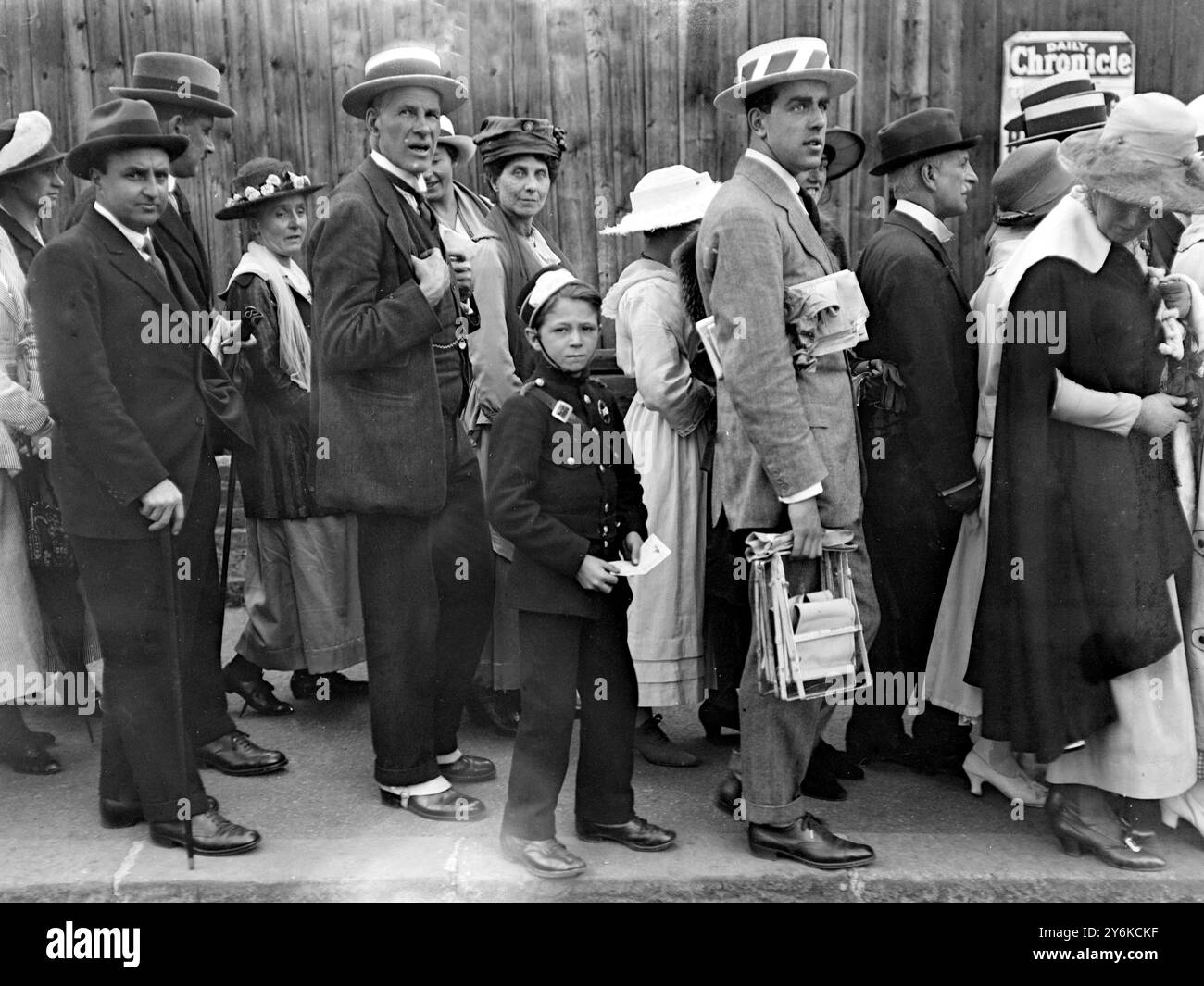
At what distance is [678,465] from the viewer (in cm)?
405

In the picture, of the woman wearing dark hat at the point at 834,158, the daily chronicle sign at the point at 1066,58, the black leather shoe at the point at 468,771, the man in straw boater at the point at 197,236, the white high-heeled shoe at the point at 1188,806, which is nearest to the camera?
the white high-heeled shoe at the point at 1188,806

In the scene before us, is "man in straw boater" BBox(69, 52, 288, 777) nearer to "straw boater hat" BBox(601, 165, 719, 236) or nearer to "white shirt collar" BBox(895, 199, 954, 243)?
"straw boater hat" BBox(601, 165, 719, 236)

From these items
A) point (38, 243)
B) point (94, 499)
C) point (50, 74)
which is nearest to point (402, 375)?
point (94, 499)

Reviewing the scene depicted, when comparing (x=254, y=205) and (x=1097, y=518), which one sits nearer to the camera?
(x=1097, y=518)

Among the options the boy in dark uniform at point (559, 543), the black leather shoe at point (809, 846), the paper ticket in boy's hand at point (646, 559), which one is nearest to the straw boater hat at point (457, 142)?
the boy in dark uniform at point (559, 543)

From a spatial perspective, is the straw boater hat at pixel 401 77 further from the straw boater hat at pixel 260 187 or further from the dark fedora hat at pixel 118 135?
the straw boater hat at pixel 260 187

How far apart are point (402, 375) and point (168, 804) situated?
135 cm

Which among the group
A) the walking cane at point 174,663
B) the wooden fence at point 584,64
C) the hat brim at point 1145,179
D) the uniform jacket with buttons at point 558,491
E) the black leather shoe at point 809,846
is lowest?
the black leather shoe at point 809,846

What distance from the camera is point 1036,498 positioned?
3510mm

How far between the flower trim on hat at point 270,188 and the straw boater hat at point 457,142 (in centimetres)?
55

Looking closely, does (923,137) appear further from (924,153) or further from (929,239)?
(929,239)

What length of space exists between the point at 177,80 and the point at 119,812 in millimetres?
2343

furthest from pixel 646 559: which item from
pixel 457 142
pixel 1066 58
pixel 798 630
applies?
pixel 1066 58

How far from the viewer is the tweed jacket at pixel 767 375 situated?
3.21 m
